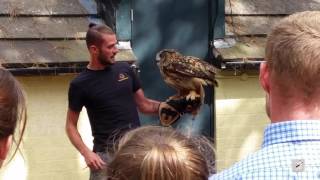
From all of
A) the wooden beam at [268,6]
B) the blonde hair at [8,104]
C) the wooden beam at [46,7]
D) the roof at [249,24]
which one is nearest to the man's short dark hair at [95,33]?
the wooden beam at [46,7]

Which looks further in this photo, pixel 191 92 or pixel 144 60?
pixel 144 60

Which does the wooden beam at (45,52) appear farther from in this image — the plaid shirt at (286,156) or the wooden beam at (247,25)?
the plaid shirt at (286,156)

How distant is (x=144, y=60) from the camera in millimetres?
6164

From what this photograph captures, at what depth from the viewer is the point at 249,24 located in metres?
6.65

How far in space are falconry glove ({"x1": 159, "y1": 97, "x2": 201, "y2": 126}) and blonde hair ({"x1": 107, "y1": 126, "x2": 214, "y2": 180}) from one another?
89.0 inches

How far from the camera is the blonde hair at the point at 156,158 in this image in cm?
211

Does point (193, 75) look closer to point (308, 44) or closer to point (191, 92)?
point (191, 92)

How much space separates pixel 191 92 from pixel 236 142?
2.03 metres

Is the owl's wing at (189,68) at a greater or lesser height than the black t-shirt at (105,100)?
greater

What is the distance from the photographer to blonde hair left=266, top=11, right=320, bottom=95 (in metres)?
1.98

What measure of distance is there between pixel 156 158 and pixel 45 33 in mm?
4011

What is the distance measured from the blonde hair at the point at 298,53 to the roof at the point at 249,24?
4147mm

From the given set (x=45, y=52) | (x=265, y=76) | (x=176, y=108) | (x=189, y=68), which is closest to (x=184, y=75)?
(x=189, y=68)

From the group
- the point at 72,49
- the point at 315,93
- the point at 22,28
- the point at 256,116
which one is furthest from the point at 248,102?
the point at 315,93
